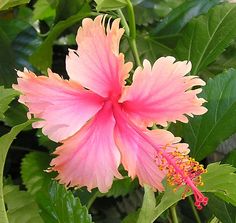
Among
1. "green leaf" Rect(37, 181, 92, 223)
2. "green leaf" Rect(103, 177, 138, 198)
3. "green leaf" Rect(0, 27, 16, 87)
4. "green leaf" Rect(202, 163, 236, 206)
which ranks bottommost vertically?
"green leaf" Rect(103, 177, 138, 198)

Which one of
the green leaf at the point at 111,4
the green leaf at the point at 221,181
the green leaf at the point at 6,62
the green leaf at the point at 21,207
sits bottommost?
the green leaf at the point at 21,207

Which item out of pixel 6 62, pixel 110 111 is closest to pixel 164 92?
pixel 110 111

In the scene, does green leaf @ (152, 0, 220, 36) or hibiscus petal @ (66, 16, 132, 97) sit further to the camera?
green leaf @ (152, 0, 220, 36)

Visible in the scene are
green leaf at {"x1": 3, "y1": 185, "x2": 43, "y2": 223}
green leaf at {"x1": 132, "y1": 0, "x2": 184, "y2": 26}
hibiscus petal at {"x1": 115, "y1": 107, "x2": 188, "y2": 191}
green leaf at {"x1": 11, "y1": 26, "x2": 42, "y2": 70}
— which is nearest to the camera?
hibiscus petal at {"x1": 115, "y1": 107, "x2": 188, "y2": 191}

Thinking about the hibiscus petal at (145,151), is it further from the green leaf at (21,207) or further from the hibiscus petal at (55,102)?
the green leaf at (21,207)

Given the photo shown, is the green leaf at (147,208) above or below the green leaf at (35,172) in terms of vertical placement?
above

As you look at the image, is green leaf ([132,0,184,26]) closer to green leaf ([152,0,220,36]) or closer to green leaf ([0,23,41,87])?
green leaf ([152,0,220,36])

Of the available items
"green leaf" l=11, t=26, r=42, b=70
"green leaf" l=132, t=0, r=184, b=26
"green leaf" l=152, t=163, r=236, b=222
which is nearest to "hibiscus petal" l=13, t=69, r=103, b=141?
"green leaf" l=152, t=163, r=236, b=222

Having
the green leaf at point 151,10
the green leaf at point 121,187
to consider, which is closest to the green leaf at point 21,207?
the green leaf at point 121,187
